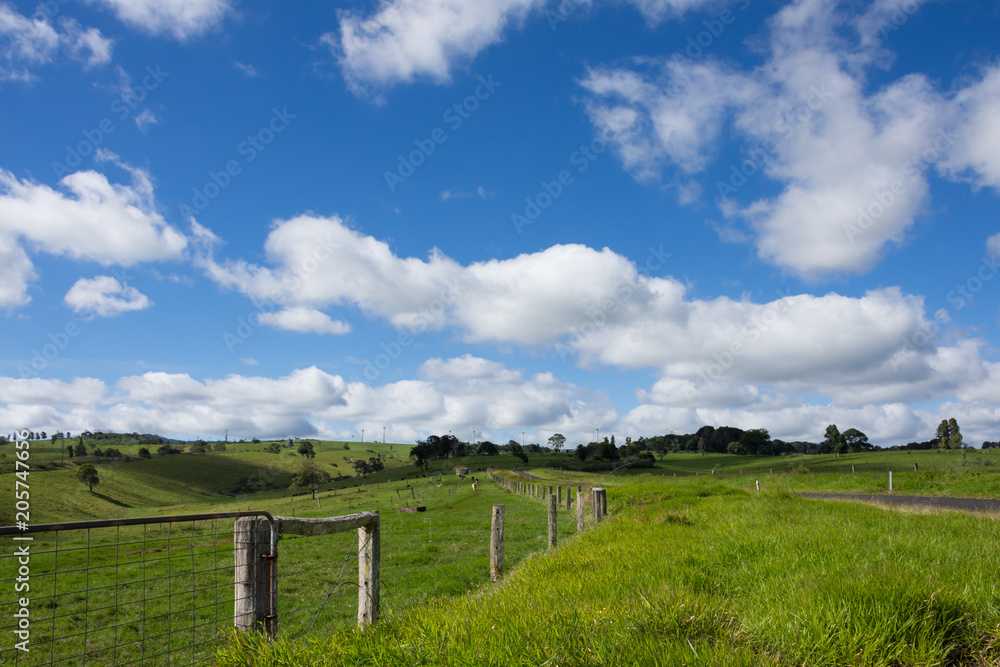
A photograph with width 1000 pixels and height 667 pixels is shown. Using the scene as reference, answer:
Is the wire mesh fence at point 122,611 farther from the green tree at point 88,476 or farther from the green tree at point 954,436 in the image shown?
the green tree at point 954,436

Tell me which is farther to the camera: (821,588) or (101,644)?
(101,644)

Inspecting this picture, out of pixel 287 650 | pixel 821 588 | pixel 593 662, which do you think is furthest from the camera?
pixel 821 588

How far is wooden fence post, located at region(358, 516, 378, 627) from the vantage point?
6.33 metres

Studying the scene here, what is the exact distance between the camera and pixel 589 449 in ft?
532

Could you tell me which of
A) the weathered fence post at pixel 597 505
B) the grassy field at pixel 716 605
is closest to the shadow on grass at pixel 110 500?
the grassy field at pixel 716 605

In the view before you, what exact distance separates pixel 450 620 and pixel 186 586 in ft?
66.4

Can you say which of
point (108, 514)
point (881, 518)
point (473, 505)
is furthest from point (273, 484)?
point (881, 518)

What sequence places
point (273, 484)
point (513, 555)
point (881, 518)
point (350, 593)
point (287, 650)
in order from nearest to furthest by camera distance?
point (287, 650) → point (881, 518) → point (350, 593) → point (513, 555) → point (273, 484)

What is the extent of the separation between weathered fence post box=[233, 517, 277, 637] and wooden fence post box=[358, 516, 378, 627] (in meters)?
1.05

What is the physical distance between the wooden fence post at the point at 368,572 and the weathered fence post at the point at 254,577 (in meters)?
1.05

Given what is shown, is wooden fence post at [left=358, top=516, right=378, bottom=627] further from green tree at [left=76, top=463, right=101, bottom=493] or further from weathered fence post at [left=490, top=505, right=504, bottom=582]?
green tree at [left=76, top=463, right=101, bottom=493]

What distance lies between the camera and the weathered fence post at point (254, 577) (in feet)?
17.4

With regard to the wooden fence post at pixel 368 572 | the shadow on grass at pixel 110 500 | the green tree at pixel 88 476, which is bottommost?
the shadow on grass at pixel 110 500

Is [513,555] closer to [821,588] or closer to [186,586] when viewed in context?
[186,586]
